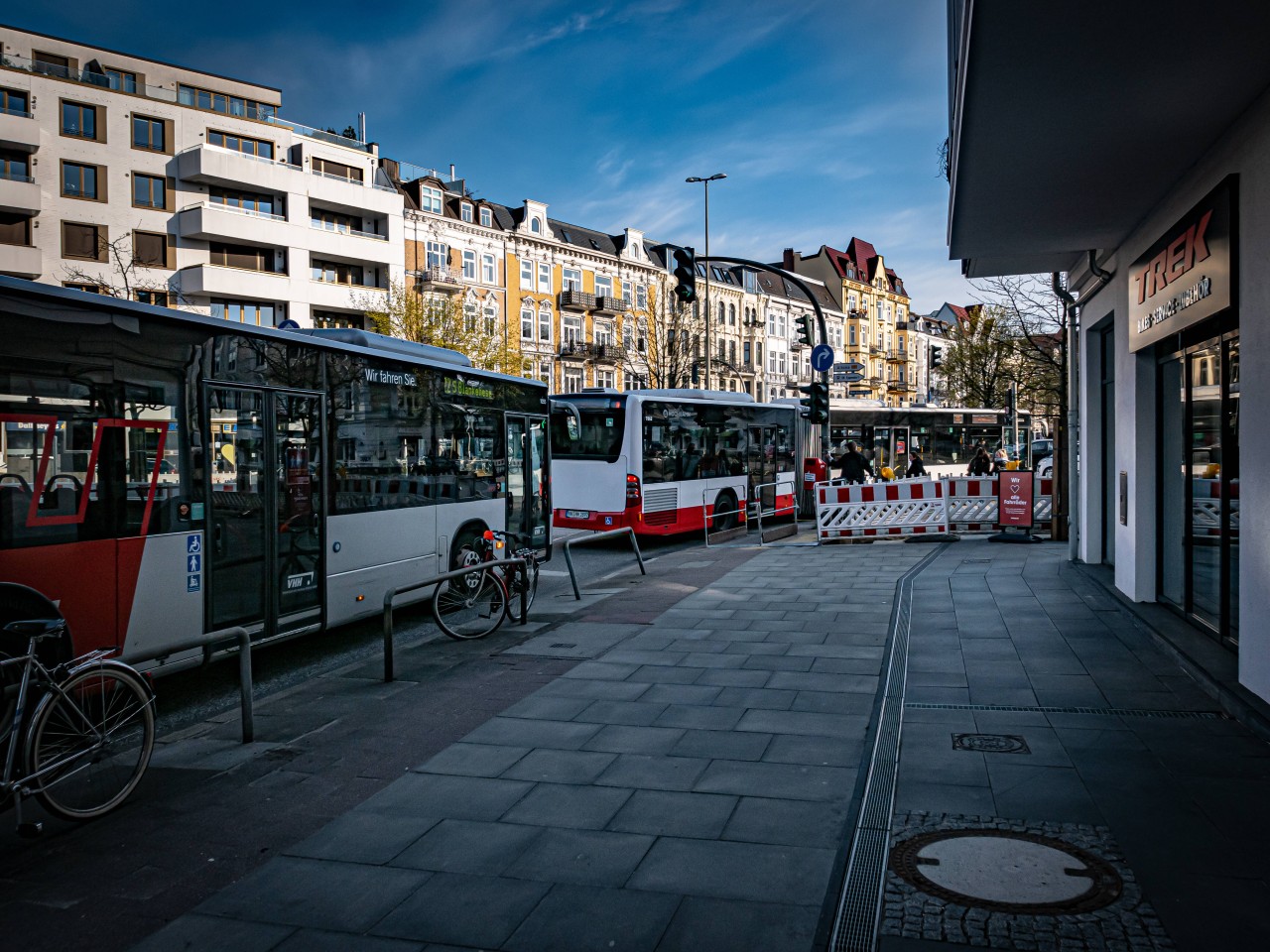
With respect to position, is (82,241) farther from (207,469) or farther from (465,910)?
(465,910)

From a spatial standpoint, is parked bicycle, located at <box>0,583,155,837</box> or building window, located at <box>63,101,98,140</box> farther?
building window, located at <box>63,101,98,140</box>

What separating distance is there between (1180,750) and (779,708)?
7.86 feet

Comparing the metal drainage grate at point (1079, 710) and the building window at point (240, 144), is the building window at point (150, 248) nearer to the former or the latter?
the building window at point (240, 144)

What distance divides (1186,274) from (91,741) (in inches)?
318

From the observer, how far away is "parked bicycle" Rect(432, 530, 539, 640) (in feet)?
30.5

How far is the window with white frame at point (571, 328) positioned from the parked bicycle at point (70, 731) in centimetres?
5448

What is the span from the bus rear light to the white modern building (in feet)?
27.9

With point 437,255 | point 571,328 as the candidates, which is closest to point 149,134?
point 437,255

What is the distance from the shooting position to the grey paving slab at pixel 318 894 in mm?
3736

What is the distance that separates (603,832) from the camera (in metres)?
4.48

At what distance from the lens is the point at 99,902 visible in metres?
3.94

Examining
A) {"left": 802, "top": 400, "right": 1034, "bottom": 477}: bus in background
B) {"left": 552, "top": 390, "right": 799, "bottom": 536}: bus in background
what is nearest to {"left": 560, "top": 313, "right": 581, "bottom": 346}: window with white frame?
{"left": 802, "top": 400, "right": 1034, "bottom": 477}: bus in background

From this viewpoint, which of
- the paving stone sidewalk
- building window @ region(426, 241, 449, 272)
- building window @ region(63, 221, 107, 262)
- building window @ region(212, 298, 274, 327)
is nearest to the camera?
the paving stone sidewalk

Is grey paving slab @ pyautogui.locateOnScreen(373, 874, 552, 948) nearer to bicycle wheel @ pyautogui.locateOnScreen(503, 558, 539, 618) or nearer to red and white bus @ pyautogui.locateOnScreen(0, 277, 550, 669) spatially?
red and white bus @ pyautogui.locateOnScreen(0, 277, 550, 669)
